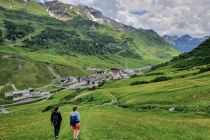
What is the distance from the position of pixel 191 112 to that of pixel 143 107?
18484 mm

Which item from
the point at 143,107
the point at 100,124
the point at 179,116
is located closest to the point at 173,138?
the point at 100,124

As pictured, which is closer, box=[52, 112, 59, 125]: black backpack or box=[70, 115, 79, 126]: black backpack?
box=[70, 115, 79, 126]: black backpack

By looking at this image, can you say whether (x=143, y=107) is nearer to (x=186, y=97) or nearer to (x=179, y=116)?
(x=186, y=97)

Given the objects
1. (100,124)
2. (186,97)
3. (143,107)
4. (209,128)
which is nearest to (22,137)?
(100,124)

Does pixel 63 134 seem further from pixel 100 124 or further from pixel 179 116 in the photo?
pixel 179 116

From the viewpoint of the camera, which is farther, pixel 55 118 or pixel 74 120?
pixel 55 118

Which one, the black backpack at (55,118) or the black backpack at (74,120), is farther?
the black backpack at (55,118)

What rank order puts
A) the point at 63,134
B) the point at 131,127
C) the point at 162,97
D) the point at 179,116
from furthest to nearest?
1. the point at 162,97
2. the point at 179,116
3. the point at 131,127
4. the point at 63,134

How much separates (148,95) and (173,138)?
65.0m

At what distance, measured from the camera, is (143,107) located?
89375 mm

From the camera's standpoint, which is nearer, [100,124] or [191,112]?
[100,124]

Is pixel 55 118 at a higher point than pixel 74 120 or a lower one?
higher

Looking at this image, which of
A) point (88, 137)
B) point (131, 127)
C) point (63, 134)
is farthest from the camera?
point (131, 127)

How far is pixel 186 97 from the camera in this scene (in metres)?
91.9
